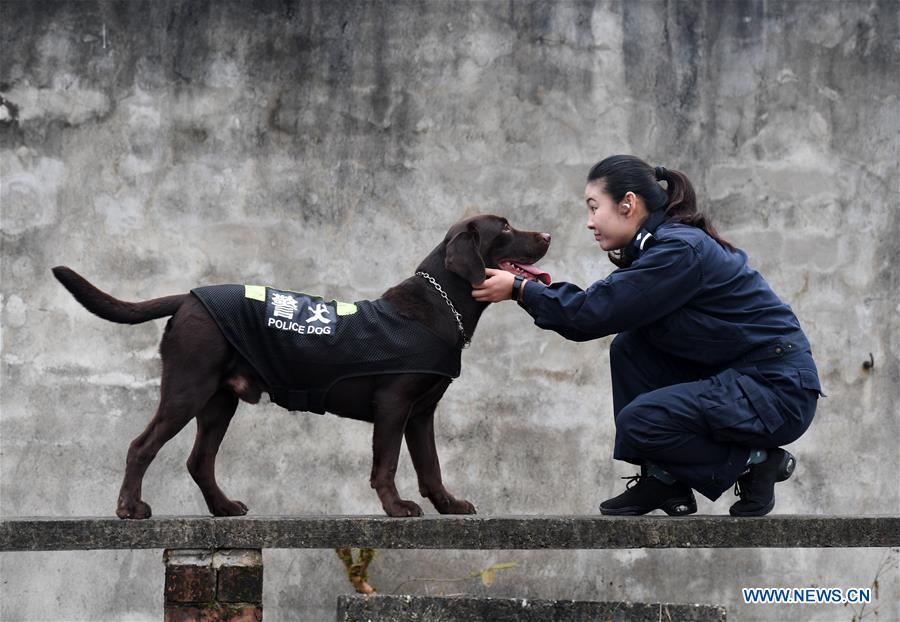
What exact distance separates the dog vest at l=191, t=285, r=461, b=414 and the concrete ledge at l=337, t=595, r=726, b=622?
0.78 metres

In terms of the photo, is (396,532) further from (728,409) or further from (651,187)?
(651,187)

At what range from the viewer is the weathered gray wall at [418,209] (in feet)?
20.9

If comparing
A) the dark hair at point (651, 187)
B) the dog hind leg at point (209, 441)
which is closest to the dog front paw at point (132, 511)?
the dog hind leg at point (209, 441)

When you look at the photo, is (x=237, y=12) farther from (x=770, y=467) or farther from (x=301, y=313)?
(x=770, y=467)

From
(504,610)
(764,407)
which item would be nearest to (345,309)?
(504,610)

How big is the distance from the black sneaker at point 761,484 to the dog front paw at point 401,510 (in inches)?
45.0

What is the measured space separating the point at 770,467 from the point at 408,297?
1431mm

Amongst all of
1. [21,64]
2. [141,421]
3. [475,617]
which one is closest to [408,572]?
[141,421]

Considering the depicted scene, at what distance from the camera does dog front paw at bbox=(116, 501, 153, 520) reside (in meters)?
4.00

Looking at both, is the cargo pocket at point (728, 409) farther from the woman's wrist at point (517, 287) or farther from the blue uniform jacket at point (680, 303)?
the woman's wrist at point (517, 287)

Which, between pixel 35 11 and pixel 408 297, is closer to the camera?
pixel 408 297

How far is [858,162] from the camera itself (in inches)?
263

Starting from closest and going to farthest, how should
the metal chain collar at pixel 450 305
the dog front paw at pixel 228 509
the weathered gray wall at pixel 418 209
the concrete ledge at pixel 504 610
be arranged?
the concrete ledge at pixel 504 610 < the metal chain collar at pixel 450 305 < the dog front paw at pixel 228 509 < the weathered gray wall at pixel 418 209

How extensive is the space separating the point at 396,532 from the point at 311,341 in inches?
28.6
